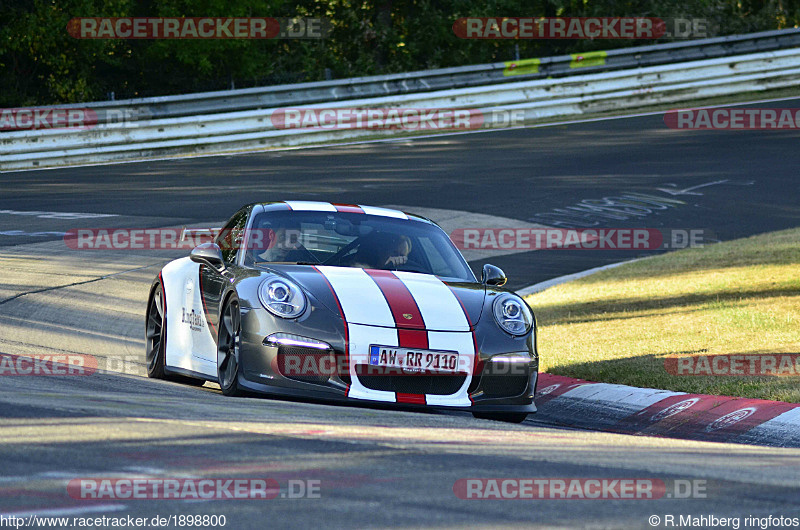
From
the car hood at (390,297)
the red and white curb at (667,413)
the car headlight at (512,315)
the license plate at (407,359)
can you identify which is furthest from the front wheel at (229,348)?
the red and white curb at (667,413)

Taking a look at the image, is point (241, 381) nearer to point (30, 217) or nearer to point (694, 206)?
point (30, 217)

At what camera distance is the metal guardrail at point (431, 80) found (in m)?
22.5

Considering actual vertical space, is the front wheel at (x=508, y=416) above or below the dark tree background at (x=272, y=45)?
below

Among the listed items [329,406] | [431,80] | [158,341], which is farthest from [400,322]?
[431,80]

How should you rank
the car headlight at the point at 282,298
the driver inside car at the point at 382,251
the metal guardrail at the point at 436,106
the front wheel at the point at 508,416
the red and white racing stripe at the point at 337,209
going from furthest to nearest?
the metal guardrail at the point at 436,106
the red and white racing stripe at the point at 337,209
the driver inside car at the point at 382,251
the front wheel at the point at 508,416
the car headlight at the point at 282,298

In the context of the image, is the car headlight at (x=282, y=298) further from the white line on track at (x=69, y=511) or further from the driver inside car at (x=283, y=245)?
the white line on track at (x=69, y=511)

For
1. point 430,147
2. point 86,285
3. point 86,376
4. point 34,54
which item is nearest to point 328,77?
point 430,147

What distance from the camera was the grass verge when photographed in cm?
789

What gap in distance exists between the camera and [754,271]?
38.7 feet

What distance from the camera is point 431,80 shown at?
24.9 metres

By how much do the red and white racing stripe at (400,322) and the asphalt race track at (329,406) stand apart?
0.64 feet

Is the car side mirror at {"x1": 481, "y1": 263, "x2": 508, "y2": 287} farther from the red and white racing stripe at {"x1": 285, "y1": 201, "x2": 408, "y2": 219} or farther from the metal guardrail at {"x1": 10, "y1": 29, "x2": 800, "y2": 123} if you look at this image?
the metal guardrail at {"x1": 10, "y1": 29, "x2": 800, "y2": 123}

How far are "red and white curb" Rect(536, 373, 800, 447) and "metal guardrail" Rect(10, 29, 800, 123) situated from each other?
1555 centimetres

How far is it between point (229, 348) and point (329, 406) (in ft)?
2.56
